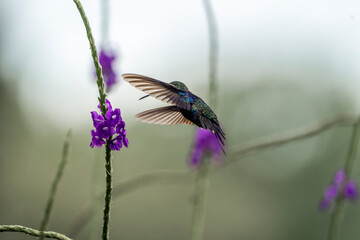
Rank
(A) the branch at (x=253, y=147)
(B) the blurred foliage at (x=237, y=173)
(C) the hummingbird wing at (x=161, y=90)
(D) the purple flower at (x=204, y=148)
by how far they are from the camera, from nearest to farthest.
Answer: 1. (C) the hummingbird wing at (x=161, y=90)
2. (A) the branch at (x=253, y=147)
3. (D) the purple flower at (x=204, y=148)
4. (B) the blurred foliage at (x=237, y=173)

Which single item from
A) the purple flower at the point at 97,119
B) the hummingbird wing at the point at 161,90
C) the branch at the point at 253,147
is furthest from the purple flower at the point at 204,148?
the purple flower at the point at 97,119

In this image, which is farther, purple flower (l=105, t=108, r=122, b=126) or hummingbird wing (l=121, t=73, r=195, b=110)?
hummingbird wing (l=121, t=73, r=195, b=110)

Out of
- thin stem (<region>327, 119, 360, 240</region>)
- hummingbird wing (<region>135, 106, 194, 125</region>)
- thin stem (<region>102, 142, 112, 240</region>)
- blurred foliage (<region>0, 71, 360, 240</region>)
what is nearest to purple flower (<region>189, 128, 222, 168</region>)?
hummingbird wing (<region>135, 106, 194, 125</region>)

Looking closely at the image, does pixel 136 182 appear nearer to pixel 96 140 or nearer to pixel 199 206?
pixel 199 206

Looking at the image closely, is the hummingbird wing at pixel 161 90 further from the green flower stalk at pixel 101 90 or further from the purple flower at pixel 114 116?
the green flower stalk at pixel 101 90

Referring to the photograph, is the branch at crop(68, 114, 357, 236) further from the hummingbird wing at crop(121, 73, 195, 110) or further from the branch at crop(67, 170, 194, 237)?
the hummingbird wing at crop(121, 73, 195, 110)

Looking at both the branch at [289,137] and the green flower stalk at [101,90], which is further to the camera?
the branch at [289,137]

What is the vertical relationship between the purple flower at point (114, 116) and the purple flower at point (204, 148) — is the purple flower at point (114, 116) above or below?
above
